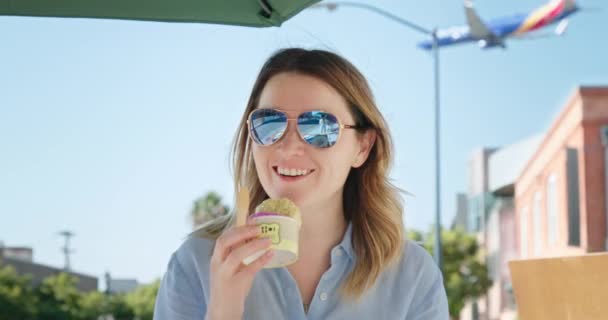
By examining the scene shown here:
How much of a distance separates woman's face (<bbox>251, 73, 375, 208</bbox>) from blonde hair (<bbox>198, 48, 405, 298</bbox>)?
0.05 m

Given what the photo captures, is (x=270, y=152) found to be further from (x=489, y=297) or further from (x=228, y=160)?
(x=489, y=297)

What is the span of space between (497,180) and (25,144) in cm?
5594

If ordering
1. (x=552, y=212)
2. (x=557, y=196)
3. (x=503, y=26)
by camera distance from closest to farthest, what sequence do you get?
(x=557, y=196), (x=552, y=212), (x=503, y=26)

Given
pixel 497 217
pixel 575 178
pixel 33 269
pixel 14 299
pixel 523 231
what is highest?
pixel 575 178

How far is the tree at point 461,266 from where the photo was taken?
42.9 m

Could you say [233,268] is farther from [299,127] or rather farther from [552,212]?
[552,212]

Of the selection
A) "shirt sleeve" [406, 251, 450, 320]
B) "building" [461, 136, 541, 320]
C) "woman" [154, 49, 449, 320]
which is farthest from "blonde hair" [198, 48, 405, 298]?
"building" [461, 136, 541, 320]

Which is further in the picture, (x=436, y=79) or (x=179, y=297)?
(x=436, y=79)

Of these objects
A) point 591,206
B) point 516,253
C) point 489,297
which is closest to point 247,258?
point 591,206

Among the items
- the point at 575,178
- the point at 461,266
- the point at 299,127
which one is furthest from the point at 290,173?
the point at 461,266

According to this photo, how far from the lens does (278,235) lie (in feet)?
7.30

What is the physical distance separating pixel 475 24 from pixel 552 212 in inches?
575

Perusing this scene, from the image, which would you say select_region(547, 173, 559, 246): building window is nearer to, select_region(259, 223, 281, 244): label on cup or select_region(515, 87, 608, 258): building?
select_region(515, 87, 608, 258): building

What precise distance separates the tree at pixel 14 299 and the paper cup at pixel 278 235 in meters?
44.9
